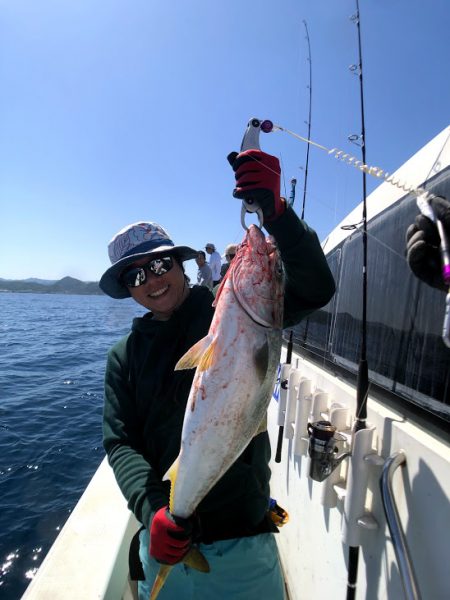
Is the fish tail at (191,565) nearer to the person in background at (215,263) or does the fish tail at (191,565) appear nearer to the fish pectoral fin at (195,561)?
the fish pectoral fin at (195,561)

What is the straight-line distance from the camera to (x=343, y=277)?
3557mm

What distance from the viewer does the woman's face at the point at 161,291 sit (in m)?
2.41

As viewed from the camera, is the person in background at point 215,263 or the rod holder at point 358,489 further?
the person in background at point 215,263

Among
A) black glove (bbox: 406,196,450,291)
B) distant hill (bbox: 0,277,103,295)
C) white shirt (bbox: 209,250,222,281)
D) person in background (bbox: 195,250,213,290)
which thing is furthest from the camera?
distant hill (bbox: 0,277,103,295)

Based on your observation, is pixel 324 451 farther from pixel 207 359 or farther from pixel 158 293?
pixel 158 293

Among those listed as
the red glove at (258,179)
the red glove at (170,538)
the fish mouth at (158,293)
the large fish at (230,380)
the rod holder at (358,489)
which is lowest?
the red glove at (170,538)

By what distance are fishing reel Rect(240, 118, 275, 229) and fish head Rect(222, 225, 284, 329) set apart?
0.10 m

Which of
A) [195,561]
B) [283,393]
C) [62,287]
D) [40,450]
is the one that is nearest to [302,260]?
[195,561]

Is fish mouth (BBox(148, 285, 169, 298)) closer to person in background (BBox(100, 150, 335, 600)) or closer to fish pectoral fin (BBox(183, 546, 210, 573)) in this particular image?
person in background (BBox(100, 150, 335, 600))

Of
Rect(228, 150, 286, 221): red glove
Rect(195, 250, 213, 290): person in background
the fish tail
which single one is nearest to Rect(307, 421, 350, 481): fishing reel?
the fish tail

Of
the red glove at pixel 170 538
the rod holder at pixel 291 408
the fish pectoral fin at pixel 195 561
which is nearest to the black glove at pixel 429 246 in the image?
the red glove at pixel 170 538

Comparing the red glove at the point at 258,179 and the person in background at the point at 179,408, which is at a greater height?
the red glove at the point at 258,179

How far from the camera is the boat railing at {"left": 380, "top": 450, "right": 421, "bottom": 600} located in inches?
57.8

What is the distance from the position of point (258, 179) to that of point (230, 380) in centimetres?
98
